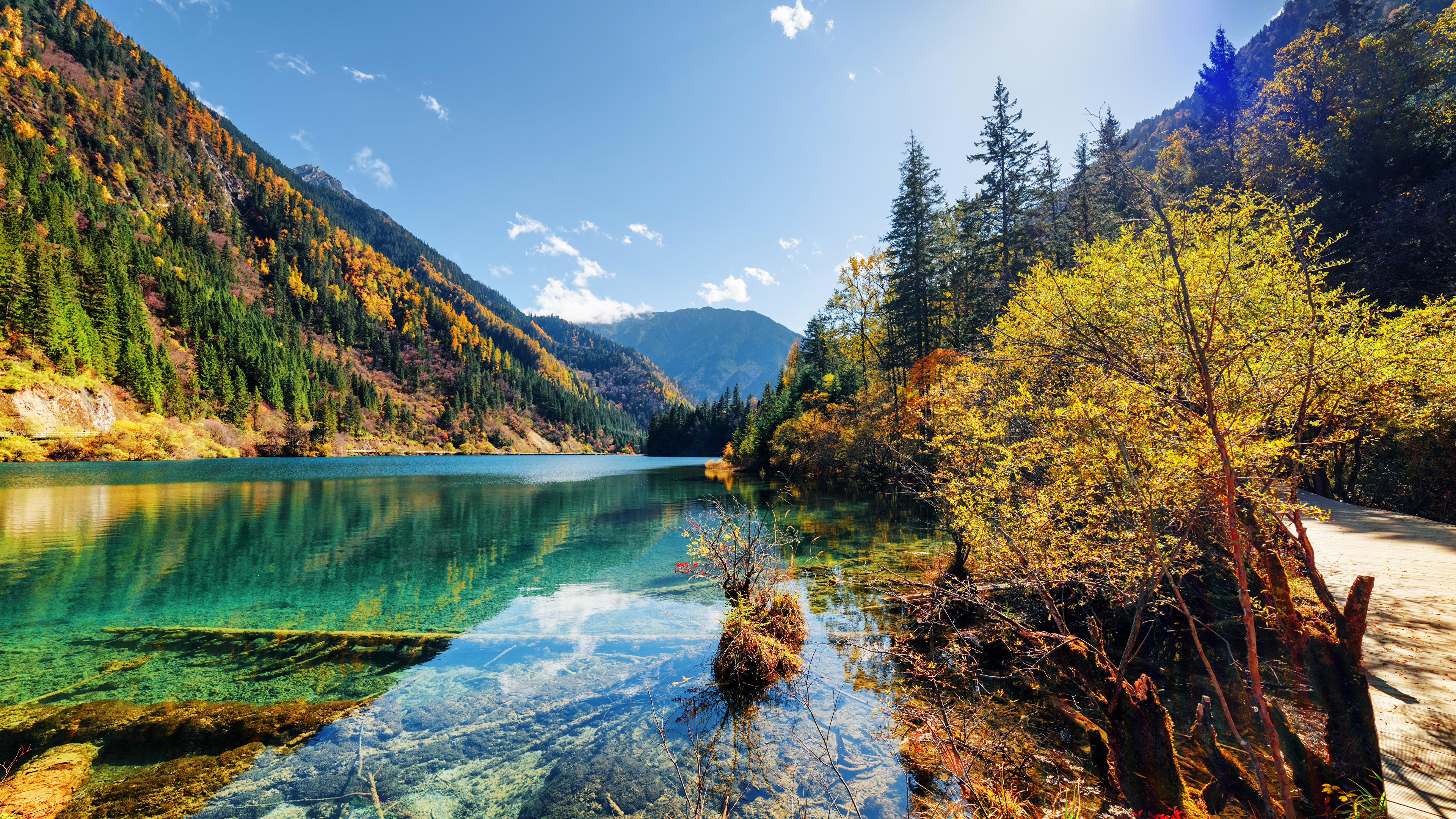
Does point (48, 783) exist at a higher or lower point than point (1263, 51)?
lower

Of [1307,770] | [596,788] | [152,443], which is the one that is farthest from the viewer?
[152,443]

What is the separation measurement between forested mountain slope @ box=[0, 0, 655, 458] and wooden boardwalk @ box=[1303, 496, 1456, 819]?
78.0 meters

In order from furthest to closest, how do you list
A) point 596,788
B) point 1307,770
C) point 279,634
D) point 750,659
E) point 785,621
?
point 279,634, point 785,621, point 750,659, point 596,788, point 1307,770

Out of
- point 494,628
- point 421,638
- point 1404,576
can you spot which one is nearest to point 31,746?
point 421,638

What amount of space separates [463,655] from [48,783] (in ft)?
15.6

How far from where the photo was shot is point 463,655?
31.4 ft

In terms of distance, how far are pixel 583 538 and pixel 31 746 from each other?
605 inches

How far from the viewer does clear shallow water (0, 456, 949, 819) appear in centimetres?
582

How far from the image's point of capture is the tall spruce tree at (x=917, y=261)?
1108 inches

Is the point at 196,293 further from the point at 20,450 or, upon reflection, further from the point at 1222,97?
the point at 1222,97

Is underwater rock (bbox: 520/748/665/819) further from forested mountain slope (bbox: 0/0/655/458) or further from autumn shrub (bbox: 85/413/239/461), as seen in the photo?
autumn shrub (bbox: 85/413/239/461)

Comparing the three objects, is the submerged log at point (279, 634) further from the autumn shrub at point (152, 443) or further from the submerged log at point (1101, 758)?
the autumn shrub at point (152, 443)

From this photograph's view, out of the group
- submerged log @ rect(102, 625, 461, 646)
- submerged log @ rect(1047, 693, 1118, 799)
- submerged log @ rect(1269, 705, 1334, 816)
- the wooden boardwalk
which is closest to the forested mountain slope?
submerged log @ rect(102, 625, 461, 646)

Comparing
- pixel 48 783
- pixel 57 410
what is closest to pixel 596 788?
pixel 48 783
